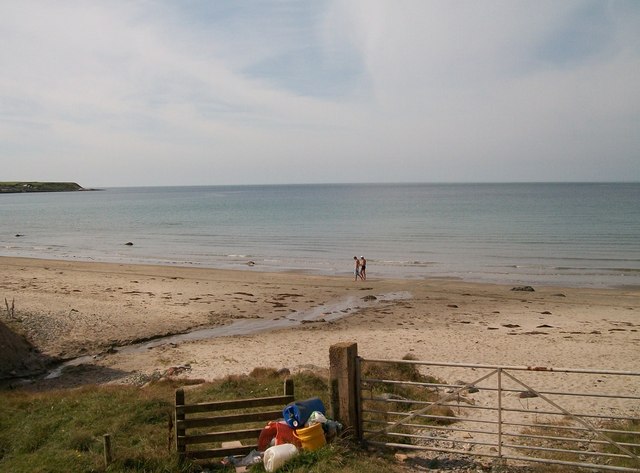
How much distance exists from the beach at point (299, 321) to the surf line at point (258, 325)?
0.31 ft

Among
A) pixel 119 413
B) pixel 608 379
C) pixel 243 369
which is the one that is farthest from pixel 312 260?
pixel 119 413

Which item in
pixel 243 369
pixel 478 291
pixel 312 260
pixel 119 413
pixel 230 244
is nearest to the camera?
pixel 119 413

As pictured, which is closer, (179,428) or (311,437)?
(311,437)

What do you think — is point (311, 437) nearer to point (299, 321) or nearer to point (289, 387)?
point (289, 387)

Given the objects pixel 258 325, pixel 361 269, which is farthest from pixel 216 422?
pixel 361 269

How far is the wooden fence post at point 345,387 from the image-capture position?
845 centimetres

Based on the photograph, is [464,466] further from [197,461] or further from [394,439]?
[197,461]

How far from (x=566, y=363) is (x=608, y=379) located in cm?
184

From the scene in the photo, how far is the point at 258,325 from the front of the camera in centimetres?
2277

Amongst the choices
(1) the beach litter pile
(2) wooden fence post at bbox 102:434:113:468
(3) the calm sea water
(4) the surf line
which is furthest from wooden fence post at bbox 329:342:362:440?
(3) the calm sea water

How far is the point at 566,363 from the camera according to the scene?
53.5ft

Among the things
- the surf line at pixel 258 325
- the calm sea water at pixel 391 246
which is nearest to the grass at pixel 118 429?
the surf line at pixel 258 325

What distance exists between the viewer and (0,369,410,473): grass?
7973 mm

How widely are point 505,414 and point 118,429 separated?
8.18 metres
